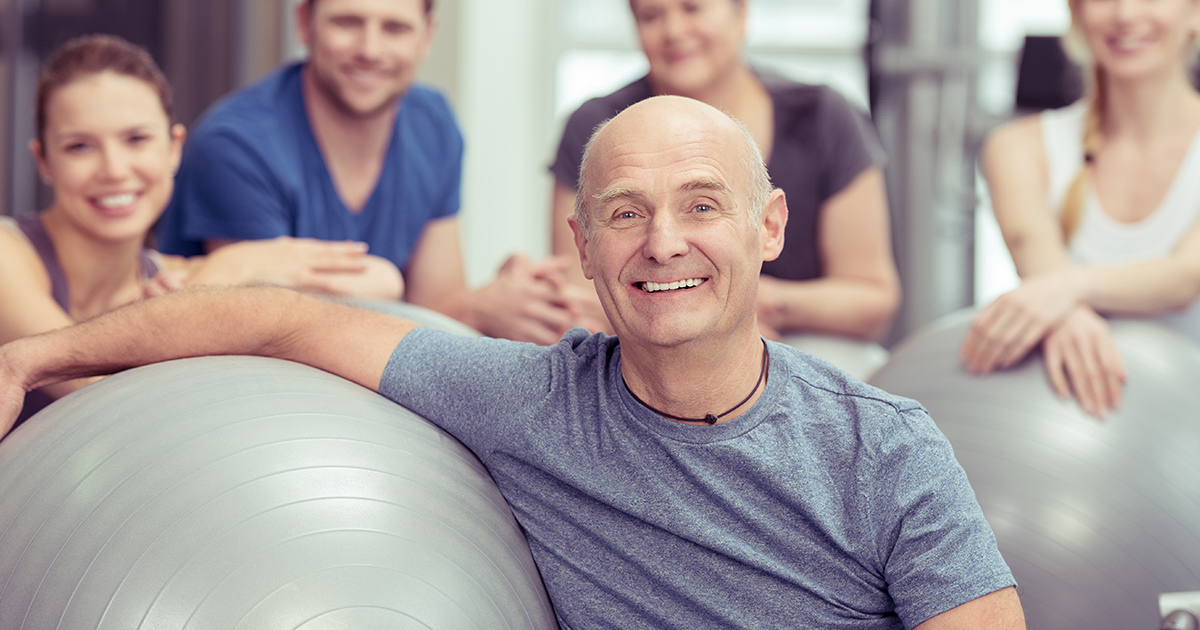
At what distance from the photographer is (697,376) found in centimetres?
119

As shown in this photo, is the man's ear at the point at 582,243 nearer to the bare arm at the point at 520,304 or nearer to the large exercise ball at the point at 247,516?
the large exercise ball at the point at 247,516

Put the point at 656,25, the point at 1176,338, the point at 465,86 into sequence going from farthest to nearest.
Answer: the point at 465,86 < the point at 656,25 < the point at 1176,338

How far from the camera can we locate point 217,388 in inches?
46.3

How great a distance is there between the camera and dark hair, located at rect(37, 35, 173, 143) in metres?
1.90

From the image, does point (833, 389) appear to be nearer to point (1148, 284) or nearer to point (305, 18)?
point (1148, 284)

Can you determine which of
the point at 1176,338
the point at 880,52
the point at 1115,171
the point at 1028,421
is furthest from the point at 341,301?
the point at 880,52

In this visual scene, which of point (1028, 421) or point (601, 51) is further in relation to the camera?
point (601, 51)

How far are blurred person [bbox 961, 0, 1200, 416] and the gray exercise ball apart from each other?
239 mm

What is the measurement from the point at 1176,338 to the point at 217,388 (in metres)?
1.53

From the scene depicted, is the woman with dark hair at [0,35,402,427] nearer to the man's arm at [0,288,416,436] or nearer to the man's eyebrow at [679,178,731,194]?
the man's arm at [0,288,416,436]

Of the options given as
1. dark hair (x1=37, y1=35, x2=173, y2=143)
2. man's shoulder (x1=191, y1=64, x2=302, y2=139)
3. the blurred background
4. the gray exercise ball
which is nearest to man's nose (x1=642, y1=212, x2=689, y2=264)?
the gray exercise ball

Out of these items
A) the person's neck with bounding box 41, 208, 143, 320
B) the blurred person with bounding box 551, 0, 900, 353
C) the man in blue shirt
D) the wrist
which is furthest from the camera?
the blurred person with bounding box 551, 0, 900, 353

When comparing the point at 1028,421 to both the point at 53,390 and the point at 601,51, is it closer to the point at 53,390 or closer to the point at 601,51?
the point at 53,390

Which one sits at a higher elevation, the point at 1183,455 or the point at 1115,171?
the point at 1115,171
